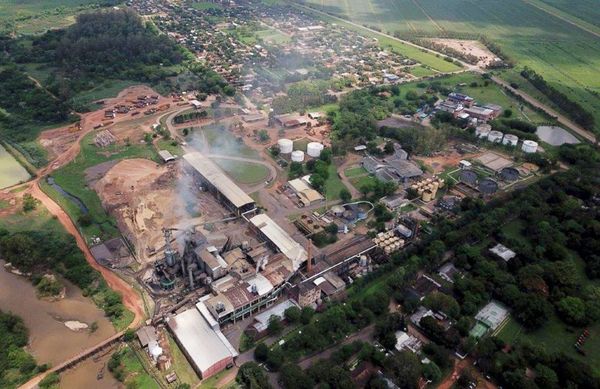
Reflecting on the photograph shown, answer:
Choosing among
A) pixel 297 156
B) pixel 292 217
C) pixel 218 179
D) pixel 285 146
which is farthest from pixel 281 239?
pixel 285 146

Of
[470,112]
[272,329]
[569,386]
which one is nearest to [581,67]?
[470,112]

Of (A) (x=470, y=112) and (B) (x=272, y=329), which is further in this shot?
(A) (x=470, y=112)

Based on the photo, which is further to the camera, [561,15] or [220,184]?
[561,15]

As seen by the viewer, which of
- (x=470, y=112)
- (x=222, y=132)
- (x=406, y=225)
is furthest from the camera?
(x=470, y=112)

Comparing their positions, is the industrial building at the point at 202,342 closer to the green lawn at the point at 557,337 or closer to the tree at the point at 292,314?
the tree at the point at 292,314

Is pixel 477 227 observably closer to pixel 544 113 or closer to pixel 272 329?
pixel 272 329

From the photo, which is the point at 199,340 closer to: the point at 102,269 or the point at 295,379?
the point at 295,379

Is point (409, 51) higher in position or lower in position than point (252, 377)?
lower
